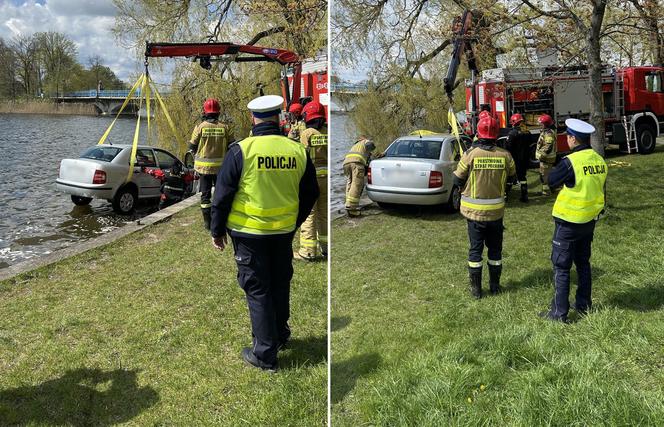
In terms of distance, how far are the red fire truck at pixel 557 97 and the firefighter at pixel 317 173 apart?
5.40 feet

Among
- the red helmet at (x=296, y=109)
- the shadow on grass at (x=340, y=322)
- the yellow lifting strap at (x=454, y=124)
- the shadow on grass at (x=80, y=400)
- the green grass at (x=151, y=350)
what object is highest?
the red helmet at (x=296, y=109)

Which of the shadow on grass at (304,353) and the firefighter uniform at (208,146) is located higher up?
the firefighter uniform at (208,146)

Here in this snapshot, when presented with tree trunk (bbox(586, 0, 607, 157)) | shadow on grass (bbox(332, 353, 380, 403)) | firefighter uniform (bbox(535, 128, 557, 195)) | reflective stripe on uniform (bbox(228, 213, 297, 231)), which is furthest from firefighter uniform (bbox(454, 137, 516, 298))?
tree trunk (bbox(586, 0, 607, 157))

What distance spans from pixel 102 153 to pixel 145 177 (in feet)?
2.91

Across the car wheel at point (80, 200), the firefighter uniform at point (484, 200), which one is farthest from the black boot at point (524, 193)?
the car wheel at point (80, 200)

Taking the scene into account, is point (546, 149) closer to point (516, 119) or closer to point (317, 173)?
point (516, 119)

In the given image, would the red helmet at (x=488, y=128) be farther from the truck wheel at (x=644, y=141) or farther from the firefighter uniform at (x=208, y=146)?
the firefighter uniform at (x=208, y=146)

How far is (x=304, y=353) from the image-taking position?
3.24 m

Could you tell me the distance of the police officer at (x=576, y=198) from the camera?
3246 millimetres

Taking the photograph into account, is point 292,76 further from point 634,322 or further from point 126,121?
point 126,121

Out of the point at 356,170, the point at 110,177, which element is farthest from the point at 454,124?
the point at 110,177

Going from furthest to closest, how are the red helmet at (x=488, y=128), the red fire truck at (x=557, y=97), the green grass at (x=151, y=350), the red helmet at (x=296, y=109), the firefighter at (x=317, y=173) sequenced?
the red helmet at (x=296, y=109) < the firefighter at (x=317, y=173) < the red helmet at (x=488, y=128) < the red fire truck at (x=557, y=97) < the green grass at (x=151, y=350)

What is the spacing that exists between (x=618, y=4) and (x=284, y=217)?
3275 millimetres

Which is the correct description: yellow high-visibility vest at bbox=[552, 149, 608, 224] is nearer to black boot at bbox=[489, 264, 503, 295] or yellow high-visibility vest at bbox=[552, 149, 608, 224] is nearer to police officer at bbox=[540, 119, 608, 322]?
police officer at bbox=[540, 119, 608, 322]
